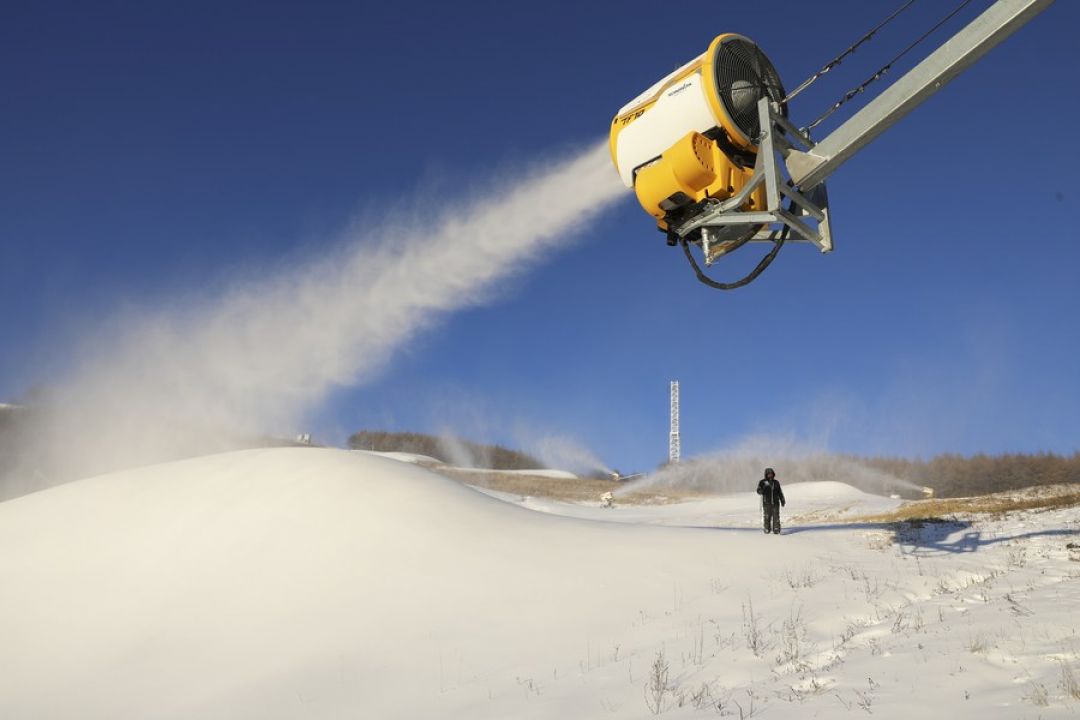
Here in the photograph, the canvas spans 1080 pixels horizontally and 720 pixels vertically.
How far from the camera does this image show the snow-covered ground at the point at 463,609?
5.32m

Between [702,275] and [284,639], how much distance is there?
679cm

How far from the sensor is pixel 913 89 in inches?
245

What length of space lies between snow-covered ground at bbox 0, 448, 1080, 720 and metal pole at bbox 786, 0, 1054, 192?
488cm

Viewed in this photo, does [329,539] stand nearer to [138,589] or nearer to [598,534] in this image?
[138,589]

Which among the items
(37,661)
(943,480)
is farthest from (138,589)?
(943,480)

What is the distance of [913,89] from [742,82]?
1.81m

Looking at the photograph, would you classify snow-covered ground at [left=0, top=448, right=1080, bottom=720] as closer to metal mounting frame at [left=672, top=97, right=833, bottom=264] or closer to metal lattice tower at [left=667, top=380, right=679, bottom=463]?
metal mounting frame at [left=672, top=97, right=833, bottom=264]

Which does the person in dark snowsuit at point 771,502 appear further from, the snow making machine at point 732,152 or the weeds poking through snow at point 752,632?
the snow making machine at point 732,152

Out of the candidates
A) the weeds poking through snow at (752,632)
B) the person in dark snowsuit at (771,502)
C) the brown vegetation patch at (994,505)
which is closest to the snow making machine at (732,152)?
the weeds poking through snow at (752,632)

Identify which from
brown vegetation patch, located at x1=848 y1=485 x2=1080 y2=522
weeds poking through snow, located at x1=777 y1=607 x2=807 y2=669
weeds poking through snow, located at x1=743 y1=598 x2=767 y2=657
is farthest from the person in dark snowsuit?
weeds poking through snow, located at x1=777 y1=607 x2=807 y2=669

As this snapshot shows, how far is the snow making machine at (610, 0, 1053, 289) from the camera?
6.80 meters

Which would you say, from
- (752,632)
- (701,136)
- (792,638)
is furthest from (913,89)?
(752,632)

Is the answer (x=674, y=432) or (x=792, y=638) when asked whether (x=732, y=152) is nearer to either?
(x=792, y=638)

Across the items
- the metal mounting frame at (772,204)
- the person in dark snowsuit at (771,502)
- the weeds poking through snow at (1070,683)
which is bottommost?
the weeds poking through snow at (1070,683)
